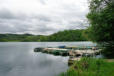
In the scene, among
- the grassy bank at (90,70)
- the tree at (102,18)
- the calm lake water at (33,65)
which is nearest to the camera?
the grassy bank at (90,70)

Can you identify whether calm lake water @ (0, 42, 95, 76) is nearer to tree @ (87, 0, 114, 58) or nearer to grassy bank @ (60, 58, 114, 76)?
grassy bank @ (60, 58, 114, 76)

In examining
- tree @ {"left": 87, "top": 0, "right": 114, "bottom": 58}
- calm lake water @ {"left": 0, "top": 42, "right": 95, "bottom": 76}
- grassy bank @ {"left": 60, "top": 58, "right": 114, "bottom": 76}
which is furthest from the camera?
tree @ {"left": 87, "top": 0, "right": 114, "bottom": 58}

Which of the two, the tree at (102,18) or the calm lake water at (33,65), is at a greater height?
the tree at (102,18)

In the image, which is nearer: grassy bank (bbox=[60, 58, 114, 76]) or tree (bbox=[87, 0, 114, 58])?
grassy bank (bbox=[60, 58, 114, 76])

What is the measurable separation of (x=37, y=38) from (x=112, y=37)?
174 meters

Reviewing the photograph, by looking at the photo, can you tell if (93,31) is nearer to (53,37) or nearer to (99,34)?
(99,34)

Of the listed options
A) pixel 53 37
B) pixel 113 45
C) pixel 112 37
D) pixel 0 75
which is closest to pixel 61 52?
pixel 113 45

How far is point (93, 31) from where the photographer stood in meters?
18.8

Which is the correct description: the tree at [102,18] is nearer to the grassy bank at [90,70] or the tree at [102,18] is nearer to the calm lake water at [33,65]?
the calm lake water at [33,65]

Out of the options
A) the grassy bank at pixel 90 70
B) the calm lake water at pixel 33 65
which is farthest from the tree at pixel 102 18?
the grassy bank at pixel 90 70

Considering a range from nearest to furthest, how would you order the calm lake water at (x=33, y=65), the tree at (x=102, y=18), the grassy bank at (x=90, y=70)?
the grassy bank at (x=90, y=70)
the calm lake water at (x=33, y=65)
the tree at (x=102, y=18)

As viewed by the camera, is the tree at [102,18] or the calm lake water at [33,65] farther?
the tree at [102,18]

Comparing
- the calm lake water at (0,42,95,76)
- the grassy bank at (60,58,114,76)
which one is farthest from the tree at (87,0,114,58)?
the grassy bank at (60,58,114,76)

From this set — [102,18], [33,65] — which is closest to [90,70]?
[102,18]
